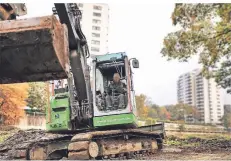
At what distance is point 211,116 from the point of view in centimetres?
11919

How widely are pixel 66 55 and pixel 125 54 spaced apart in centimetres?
376

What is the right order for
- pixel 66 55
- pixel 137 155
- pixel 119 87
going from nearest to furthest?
pixel 66 55, pixel 119 87, pixel 137 155

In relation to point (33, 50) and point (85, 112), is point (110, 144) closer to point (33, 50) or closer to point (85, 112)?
point (85, 112)

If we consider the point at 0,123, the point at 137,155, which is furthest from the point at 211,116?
the point at 137,155

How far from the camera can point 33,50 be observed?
5.79 metres

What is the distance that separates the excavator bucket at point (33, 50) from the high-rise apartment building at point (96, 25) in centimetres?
7109

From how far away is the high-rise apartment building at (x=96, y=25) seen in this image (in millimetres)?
78750

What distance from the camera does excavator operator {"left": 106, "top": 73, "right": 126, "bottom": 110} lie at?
922cm

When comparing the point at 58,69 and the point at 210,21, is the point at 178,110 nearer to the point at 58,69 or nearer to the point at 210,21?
the point at 210,21

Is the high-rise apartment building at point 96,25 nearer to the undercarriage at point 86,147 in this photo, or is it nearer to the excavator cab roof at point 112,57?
the undercarriage at point 86,147

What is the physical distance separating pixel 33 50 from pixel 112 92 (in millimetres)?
3858

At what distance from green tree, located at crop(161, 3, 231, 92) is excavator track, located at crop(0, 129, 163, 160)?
499cm

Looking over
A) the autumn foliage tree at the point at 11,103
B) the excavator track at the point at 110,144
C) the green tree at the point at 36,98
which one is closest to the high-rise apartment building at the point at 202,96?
the green tree at the point at 36,98

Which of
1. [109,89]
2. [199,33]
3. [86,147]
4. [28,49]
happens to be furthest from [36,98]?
[28,49]
